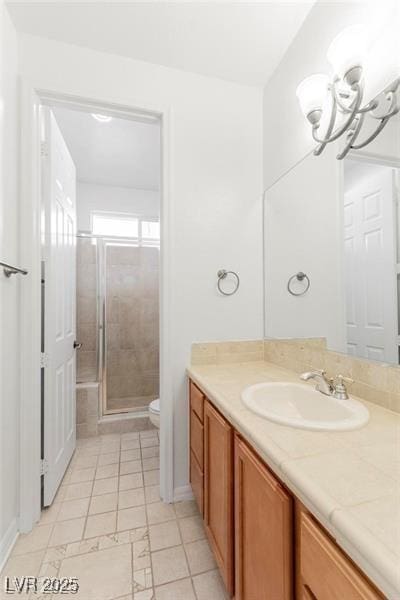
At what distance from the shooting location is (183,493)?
1588 mm

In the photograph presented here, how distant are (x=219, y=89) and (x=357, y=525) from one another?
213 centimetres

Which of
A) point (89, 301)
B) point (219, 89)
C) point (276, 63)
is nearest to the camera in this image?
point (276, 63)

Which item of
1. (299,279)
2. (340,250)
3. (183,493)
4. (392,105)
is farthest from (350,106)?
(183,493)

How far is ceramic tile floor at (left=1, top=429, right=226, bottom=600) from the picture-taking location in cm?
109

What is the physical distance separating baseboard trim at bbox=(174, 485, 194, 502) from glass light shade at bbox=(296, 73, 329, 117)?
2.07 metres

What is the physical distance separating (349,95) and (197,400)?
4.93ft

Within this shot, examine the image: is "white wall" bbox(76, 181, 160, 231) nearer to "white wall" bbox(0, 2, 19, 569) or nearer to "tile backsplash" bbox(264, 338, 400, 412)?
"white wall" bbox(0, 2, 19, 569)

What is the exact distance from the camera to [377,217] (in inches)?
38.9

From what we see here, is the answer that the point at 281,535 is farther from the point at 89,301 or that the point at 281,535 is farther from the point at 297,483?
the point at 89,301

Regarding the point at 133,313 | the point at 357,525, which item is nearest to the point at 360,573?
the point at 357,525

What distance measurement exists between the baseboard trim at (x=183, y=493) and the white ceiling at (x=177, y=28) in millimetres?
2505

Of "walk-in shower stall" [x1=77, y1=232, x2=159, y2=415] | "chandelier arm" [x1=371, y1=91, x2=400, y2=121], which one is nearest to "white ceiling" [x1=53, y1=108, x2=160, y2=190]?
"walk-in shower stall" [x1=77, y1=232, x2=159, y2=415]

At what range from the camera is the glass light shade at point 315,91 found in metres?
1.17

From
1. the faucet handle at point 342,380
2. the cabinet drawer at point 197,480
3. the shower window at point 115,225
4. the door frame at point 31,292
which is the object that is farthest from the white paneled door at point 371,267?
the shower window at point 115,225
